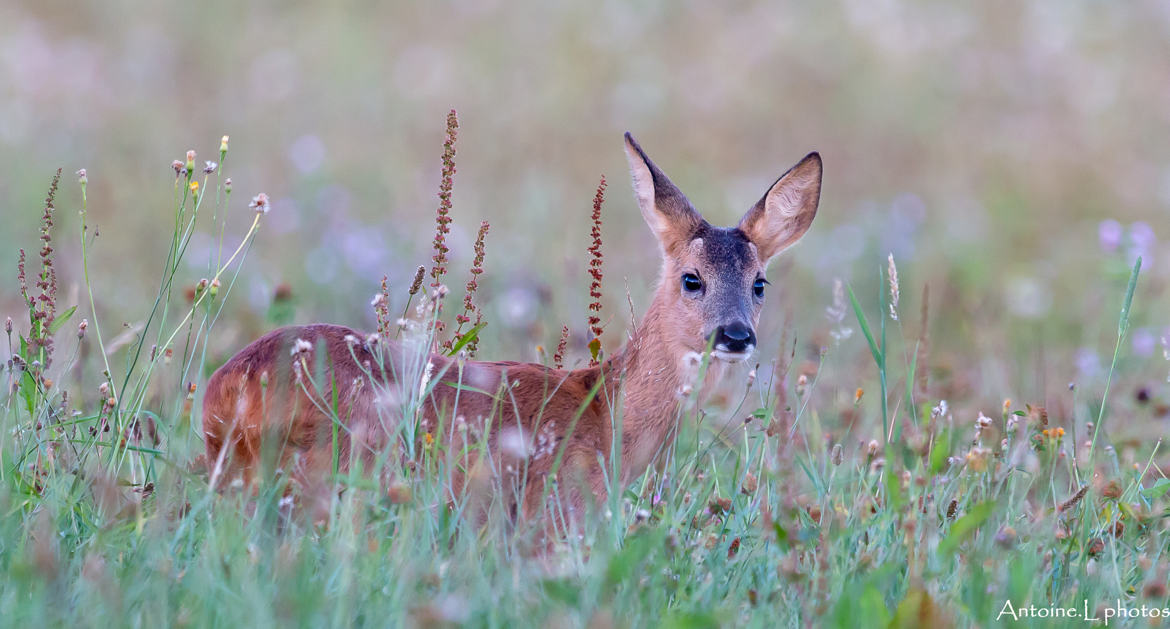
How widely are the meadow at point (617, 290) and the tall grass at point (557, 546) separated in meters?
0.02

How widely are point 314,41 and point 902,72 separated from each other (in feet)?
17.1

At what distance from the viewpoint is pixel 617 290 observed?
332 inches

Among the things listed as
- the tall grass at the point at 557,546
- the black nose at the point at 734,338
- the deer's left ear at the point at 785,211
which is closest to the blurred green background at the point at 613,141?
the deer's left ear at the point at 785,211

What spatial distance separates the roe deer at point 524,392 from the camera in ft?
12.5

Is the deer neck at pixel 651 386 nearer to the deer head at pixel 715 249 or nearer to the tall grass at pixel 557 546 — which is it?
the deer head at pixel 715 249

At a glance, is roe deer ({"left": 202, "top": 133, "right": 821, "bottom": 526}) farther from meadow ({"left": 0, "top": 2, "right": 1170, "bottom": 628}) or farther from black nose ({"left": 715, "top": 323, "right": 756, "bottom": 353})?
meadow ({"left": 0, "top": 2, "right": 1170, "bottom": 628})

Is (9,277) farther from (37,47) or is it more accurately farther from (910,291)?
(910,291)

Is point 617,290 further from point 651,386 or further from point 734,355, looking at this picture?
point 734,355

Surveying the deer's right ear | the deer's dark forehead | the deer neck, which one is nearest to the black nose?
the deer neck

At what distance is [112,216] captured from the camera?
8.91 meters

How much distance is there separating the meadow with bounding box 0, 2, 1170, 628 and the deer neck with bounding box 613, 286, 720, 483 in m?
0.11

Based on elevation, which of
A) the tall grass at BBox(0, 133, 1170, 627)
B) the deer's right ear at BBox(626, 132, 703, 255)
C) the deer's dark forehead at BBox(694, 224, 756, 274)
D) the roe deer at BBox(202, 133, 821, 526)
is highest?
the deer's right ear at BBox(626, 132, 703, 255)

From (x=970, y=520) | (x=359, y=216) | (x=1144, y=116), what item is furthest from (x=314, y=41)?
(x=970, y=520)

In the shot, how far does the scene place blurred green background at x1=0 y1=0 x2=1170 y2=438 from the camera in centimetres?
808
